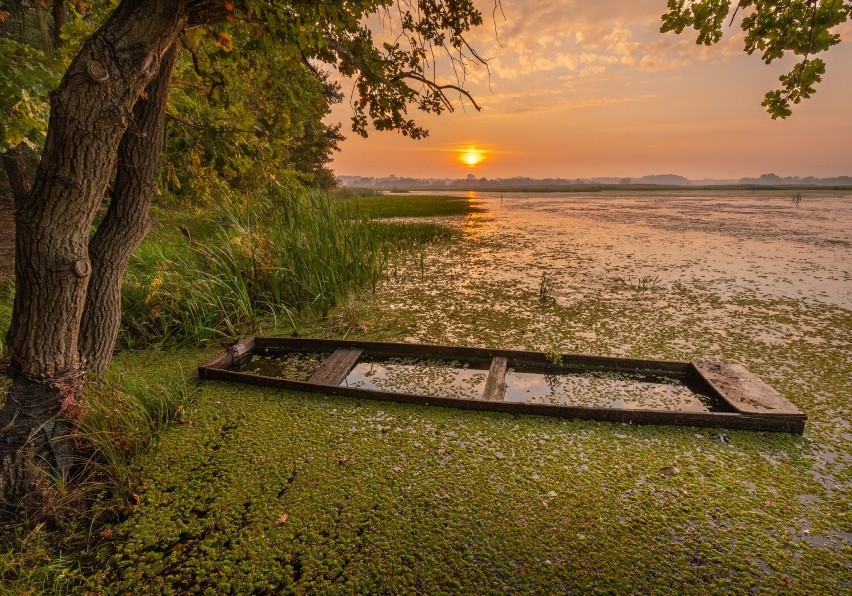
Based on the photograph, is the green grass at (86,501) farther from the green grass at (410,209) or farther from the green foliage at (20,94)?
the green grass at (410,209)

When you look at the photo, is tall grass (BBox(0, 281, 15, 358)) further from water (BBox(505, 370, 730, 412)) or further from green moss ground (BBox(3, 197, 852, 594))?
water (BBox(505, 370, 730, 412))

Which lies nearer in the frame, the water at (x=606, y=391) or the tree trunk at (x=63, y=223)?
the tree trunk at (x=63, y=223)

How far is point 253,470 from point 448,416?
106 centimetres

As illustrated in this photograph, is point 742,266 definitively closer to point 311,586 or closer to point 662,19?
point 662,19

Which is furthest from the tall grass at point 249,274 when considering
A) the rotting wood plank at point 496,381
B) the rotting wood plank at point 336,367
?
the rotting wood plank at point 496,381

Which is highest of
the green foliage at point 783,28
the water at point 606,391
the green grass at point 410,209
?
the green foliage at point 783,28

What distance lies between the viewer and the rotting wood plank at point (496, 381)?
2.55 m

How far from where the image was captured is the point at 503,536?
5.19ft

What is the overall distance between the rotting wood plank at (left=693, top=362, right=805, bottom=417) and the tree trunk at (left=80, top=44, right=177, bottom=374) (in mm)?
3324

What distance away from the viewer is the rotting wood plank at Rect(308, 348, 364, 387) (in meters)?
2.80

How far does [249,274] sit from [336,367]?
1.99 meters

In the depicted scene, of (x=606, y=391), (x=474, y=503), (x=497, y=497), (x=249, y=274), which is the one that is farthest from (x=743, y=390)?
(x=249, y=274)

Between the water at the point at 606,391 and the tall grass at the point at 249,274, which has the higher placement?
the tall grass at the point at 249,274

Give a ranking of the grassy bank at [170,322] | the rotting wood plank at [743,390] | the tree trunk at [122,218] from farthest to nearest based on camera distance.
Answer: the rotting wood plank at [743,390], the tree trunk at [122,218], the grassy bank at [170,322]
